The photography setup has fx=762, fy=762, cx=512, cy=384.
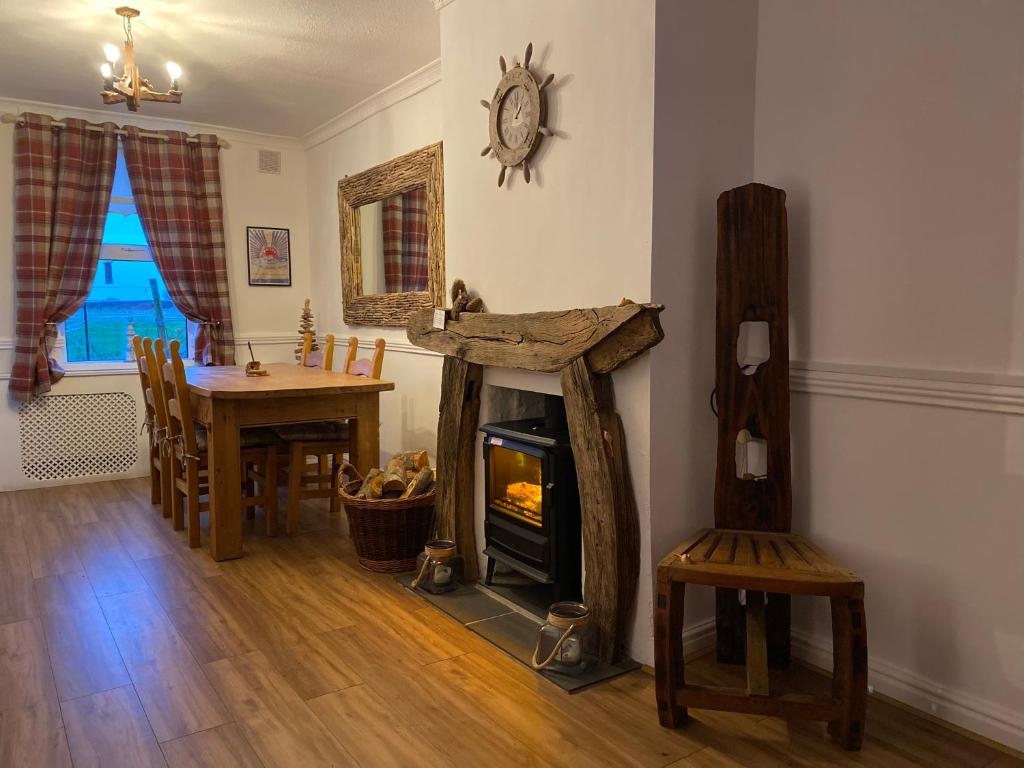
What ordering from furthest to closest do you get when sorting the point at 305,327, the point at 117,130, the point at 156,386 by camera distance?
the point at 305,327, the point at 117,130, the point at 156,386

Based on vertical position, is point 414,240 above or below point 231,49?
below

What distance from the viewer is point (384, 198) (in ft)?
15.1

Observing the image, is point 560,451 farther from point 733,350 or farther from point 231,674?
point 231,674

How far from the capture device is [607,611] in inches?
92.9

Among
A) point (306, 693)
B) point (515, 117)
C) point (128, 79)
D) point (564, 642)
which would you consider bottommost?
point (306, 693)

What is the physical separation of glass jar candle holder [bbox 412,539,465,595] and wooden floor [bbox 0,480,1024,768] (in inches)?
3.4

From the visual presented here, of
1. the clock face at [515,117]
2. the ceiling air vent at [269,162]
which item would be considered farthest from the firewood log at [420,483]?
the ceiling air vent at [269,162]

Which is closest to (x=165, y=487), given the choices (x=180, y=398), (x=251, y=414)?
(x=180, y=398)

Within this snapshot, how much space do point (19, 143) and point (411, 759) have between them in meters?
4.52

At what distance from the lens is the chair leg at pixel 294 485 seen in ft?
12.2

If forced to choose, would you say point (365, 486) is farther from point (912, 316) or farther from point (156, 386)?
point (912, 316)

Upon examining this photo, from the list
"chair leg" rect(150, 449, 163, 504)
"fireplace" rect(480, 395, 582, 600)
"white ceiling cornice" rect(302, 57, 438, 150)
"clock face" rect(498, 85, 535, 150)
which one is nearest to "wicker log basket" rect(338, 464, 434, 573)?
"fireplace" rect(480, 395, 582, 600)

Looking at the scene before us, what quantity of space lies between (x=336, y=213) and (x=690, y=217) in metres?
3.48

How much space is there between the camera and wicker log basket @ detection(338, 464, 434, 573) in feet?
10.3
